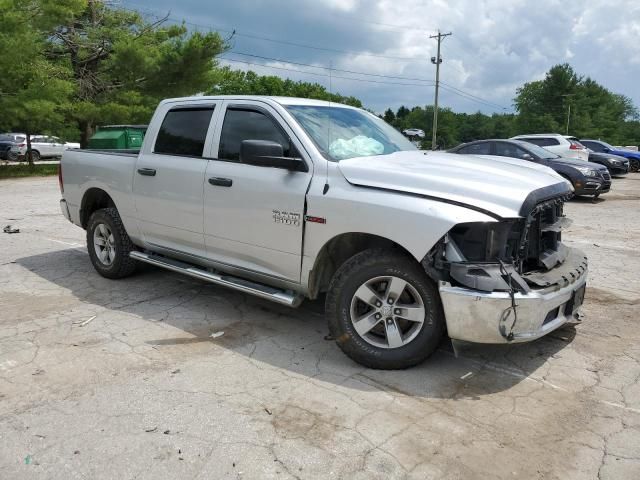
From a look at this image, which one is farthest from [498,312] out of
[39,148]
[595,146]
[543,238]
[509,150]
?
[39,148]

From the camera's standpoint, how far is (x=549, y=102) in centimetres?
7275

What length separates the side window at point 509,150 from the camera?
1334cm

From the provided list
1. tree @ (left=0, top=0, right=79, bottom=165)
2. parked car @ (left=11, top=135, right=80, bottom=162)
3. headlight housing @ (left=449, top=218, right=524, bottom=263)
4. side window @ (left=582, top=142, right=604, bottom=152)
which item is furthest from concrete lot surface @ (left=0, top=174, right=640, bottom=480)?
parked car @ (left=11, top=135, right=80, bottom=162)

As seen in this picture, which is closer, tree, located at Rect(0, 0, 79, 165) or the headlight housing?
the headlight housing

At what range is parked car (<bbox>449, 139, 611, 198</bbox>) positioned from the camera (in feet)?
43.6

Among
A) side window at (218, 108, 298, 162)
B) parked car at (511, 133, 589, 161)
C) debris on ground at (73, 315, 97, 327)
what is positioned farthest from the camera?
parked car at (511, 133, 589, 161)

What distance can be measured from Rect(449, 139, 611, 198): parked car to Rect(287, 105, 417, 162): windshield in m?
8.95

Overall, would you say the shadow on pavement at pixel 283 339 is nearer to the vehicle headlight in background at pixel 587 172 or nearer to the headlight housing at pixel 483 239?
the headlight housing at pixel 483 239

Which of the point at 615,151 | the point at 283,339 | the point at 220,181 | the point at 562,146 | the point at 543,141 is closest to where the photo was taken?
the point at 283,339

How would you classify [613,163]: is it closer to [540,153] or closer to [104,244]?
[540,153]

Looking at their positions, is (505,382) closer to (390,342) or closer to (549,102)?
(390,342)

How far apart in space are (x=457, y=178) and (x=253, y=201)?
1607 mm

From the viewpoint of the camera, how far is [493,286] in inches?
132

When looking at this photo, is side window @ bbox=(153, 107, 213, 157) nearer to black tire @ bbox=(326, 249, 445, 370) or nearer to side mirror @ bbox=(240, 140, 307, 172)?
side mirror @ bbox=(240, 140, 307, 172)
